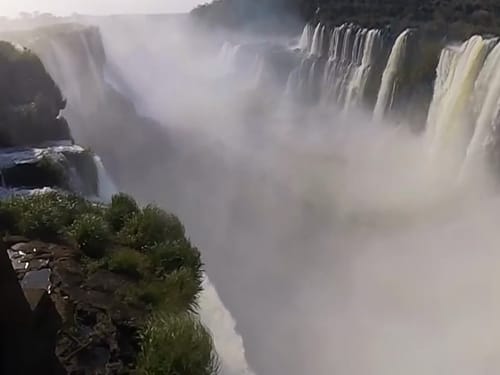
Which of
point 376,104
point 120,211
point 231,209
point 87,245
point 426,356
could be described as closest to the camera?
point 87,245

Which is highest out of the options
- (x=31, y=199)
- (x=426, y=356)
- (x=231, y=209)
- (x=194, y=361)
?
(x=194, y=361)

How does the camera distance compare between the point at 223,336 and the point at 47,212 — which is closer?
the point at 223,336

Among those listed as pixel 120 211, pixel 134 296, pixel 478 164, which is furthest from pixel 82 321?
pixel 478 164

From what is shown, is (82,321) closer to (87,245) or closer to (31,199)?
(87,245)

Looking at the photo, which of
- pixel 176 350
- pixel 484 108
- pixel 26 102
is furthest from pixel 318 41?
pixel 176 350

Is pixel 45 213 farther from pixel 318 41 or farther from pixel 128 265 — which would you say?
pixel 318 41

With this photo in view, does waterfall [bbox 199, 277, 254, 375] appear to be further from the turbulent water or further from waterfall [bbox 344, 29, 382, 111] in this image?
waterfall [bbox 344, 29, 382, 111]

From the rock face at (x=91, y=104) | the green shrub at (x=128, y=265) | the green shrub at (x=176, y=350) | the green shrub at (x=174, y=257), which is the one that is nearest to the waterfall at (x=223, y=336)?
the green shrub at (x=174, y=257)
